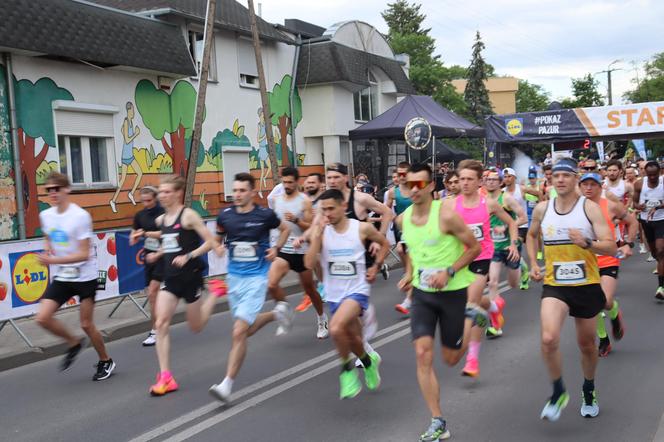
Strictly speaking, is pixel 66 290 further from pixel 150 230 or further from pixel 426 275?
pixel 426 275

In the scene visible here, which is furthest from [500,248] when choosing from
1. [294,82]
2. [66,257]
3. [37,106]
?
[294,82]

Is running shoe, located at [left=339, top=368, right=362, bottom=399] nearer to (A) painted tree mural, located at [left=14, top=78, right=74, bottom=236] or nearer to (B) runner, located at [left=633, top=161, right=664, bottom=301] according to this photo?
(B) runner, located at [left=633, top=161, right=664, bottom=301]

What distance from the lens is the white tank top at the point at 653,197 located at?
991 cm

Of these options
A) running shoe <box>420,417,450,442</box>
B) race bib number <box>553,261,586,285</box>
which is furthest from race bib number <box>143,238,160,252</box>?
race bib number <box>553,261,586,285</box>

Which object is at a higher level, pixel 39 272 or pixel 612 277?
pixel 39 272

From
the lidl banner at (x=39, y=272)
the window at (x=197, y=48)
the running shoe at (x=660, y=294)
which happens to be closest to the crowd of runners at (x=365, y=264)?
the lidl banner at (x=39, y=272)

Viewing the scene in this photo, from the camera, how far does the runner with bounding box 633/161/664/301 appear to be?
9.84 m

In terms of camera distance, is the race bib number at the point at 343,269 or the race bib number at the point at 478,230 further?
the race bib number at the point at 478,230

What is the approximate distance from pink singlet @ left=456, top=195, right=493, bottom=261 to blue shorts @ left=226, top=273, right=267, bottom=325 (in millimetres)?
2180

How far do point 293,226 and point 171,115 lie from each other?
12.2 meters

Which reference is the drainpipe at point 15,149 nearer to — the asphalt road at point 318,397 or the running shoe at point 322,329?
the asphalt road at point 318,397

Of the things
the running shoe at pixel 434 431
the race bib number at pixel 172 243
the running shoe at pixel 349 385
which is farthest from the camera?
the race bib number at pixel 172 243

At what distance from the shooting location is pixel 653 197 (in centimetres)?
997

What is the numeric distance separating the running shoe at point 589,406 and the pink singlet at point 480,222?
2.19m
